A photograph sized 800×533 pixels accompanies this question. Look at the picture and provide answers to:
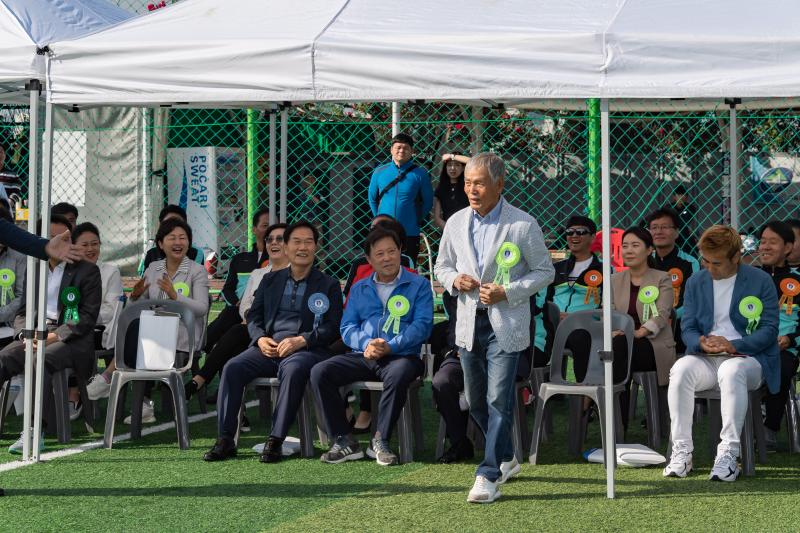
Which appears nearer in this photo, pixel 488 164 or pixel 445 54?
pixel 488 164

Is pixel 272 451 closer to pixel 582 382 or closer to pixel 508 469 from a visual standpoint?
pixel 508 469

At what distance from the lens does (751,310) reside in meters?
5.94

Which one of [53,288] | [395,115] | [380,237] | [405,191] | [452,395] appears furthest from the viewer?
[395,115]

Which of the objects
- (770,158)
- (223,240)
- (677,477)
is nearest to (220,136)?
(223,240)

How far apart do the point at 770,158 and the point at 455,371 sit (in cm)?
709

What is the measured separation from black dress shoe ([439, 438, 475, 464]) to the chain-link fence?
5.51m

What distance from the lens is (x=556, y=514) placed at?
504 cm

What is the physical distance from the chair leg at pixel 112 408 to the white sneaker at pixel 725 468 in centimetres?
307

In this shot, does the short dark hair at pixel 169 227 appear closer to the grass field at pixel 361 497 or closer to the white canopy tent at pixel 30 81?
the white canopy tent at pixel 30 81

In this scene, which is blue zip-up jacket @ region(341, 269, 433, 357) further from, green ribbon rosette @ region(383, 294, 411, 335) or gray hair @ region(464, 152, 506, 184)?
gray hair @ region(464, 152, 506, 184)

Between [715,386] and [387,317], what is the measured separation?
1657mm

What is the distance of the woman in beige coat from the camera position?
658 cm

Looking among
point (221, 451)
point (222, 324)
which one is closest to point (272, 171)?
point (222, 324)

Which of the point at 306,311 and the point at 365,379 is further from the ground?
the point at 306,311
